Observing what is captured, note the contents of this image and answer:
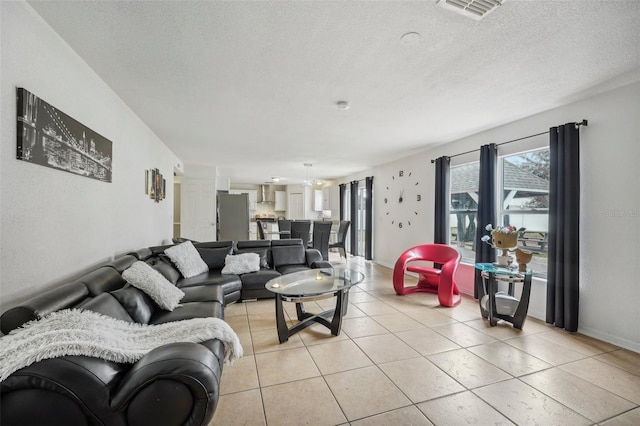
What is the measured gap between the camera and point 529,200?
367 centimetres

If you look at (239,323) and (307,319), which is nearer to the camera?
(307,319)

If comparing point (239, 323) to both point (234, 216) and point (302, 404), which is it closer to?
point (302, 404)

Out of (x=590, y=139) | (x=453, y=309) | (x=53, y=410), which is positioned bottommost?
(x=453, y=309)

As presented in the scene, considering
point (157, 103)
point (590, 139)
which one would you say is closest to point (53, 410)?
point (157, 103)

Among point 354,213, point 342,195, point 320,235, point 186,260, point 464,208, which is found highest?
point 342,195

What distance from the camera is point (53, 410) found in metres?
1.06

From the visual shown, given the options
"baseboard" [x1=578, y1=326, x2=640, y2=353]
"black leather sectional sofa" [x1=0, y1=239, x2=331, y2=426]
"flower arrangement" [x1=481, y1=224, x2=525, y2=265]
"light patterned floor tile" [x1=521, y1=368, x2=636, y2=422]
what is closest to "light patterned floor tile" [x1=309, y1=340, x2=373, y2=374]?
"black leather sectional sofa" [x1=0, y1=239, x2=331, y2=426]

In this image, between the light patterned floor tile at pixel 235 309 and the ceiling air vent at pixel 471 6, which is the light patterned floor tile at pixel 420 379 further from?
the ceiling air vent at pixel 471 6

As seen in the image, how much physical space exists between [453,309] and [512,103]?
2.73 meters

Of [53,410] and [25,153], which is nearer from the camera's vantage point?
[53,410]

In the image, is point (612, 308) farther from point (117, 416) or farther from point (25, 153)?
point (25, 153)

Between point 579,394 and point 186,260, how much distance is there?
4.23 m

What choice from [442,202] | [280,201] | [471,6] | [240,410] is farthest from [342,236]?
[471,6]

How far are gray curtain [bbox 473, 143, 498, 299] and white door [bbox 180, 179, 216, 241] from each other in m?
6.24
